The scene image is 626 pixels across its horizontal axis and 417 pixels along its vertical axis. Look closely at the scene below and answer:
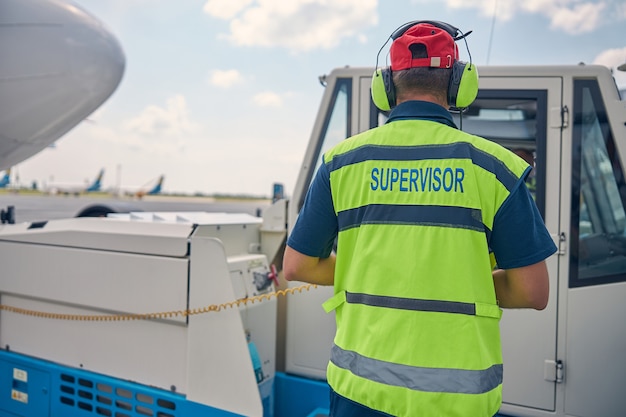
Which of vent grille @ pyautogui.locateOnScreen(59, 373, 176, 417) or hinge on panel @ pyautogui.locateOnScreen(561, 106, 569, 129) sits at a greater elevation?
hinge on panel @ pyautogui.locateOnScreen(561, 106, 569, 129)

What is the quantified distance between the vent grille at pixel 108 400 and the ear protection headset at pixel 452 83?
1.81 meters

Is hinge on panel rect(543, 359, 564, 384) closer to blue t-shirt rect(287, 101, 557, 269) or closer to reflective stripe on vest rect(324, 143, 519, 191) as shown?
blue t-shirt rect(287, 101, 557, 269)

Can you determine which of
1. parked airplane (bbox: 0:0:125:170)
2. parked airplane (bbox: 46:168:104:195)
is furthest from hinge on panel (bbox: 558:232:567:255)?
parked airplane (bbox: 46:168:104:195)

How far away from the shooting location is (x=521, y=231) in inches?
45.4

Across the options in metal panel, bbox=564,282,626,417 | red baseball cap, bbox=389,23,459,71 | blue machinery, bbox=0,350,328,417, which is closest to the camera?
red baseball cap, bbox=389,23,459,71

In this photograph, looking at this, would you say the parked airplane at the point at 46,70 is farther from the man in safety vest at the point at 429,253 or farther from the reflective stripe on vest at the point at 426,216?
the reflective stripe on vest at the point at 426,216

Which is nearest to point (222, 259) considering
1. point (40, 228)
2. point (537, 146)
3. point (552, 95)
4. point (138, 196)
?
point (40, 228)

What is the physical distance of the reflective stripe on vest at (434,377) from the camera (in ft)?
3.67

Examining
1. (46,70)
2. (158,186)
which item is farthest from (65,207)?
(158,186)

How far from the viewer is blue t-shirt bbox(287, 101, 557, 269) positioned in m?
1.15

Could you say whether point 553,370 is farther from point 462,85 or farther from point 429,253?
point 462,85

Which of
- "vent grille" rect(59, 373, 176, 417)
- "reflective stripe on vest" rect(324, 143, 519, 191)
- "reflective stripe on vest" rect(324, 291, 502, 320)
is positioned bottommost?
"vent grille" rect(59, 373, 176, 417)

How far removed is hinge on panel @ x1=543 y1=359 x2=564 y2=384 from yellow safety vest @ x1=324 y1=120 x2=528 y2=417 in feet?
3.77

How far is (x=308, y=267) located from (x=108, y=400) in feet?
5.70
